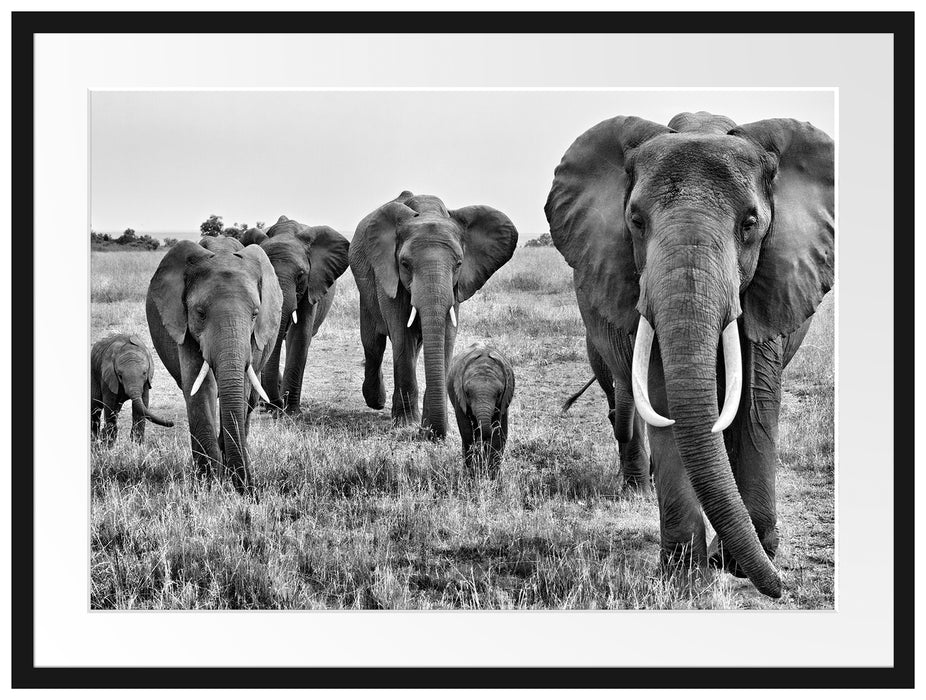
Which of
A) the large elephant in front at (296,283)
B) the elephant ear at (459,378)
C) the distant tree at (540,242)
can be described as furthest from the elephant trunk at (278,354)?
the elephant ear at (459,378)

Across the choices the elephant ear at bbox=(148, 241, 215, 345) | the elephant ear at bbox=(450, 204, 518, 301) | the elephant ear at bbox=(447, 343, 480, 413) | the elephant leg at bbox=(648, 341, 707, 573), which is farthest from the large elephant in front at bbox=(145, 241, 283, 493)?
the elephant leg at bbox=(648, 341, 707, 573)

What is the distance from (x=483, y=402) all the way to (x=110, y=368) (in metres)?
3.44

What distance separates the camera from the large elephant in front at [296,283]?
12.0m

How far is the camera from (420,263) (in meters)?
10.3

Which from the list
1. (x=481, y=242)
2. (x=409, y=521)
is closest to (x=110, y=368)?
(x=481, y=242)

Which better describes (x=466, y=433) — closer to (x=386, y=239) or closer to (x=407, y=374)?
(x=407, y=374)

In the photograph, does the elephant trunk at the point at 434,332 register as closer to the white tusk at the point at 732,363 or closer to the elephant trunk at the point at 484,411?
the elephant trunk at the point at 484,411

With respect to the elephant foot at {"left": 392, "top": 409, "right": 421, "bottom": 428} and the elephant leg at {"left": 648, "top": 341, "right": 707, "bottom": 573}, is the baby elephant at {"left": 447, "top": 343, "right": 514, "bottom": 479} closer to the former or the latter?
the elephant foot at {"left": 392, "top": 409, "right": 421, "bottom": 428}

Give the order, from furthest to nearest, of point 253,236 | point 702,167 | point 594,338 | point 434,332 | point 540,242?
point 540,242 → point 253,236 → point 434,332 → point 594,338 → point 702,167

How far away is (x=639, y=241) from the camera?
19.0 feet

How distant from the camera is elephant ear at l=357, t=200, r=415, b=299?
34.9ft

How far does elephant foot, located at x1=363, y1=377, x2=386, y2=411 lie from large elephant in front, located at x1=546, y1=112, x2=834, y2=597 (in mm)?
5668

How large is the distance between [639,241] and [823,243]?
102cm
